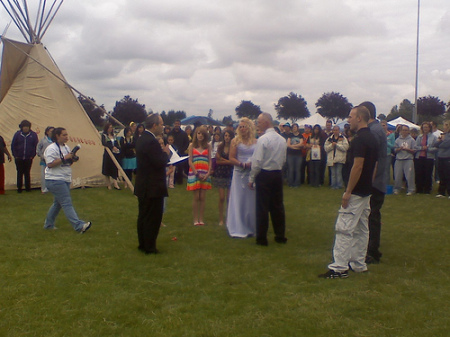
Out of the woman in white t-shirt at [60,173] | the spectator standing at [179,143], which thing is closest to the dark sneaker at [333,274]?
the woman in white t-shirt at [60,173]

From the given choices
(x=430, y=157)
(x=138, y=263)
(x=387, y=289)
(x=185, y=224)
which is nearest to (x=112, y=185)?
(x=185, y=224)

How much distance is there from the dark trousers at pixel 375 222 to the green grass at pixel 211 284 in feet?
0.79

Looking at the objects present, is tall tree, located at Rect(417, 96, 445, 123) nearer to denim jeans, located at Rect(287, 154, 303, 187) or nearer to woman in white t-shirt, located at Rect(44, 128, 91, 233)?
denim jeans, located at Rect(287, 154, 303, 187)

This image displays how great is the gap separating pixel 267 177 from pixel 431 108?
4578 centimetres

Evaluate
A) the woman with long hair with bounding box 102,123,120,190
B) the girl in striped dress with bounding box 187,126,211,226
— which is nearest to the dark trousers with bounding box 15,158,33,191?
the woman with long hair with bounding box 102,123,120,190

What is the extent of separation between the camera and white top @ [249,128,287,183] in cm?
657

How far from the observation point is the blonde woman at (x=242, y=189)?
290 inches

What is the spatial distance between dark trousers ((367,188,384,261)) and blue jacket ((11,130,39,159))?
9520 mm

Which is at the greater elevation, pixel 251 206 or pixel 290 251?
pixel 251 206

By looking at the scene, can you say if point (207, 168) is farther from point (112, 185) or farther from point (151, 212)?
point (112, 185)

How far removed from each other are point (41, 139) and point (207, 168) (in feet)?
20.3

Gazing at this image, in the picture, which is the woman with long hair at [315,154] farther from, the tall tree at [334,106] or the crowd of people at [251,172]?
the tall tree at [334,106]

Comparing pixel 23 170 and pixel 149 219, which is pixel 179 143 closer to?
pixel 23 170

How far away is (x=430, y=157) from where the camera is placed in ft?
40.5
